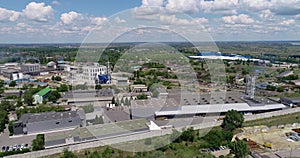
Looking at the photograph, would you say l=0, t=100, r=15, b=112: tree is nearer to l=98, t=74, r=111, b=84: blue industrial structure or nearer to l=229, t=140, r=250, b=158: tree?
l=98, t=74, r=111, b=84: blue industrial structure

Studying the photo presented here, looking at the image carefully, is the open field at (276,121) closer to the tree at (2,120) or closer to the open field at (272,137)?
the open field at (272,137)

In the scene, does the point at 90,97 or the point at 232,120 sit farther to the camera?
the point at 90,97

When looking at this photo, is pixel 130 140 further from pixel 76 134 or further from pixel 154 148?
pixel 76 134

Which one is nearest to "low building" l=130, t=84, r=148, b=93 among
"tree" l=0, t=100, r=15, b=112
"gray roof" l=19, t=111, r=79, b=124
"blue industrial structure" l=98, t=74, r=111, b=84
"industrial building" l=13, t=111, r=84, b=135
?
"blue industrial structure" l=98, t=74, r=111, b=84

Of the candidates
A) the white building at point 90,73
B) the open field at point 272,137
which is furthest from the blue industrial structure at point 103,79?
the open field at point 272,137

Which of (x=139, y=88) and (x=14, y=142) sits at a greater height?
(x=139, y=88)

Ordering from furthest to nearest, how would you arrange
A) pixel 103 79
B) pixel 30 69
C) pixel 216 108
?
pixel 30 69
pixel 103 79
pixel 216 108

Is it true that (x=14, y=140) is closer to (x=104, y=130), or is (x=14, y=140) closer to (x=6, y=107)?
(x=104, y=130)

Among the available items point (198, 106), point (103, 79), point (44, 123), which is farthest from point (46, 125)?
point (103, 79)

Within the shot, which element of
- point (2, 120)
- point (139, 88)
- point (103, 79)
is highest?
point (103, 79)
